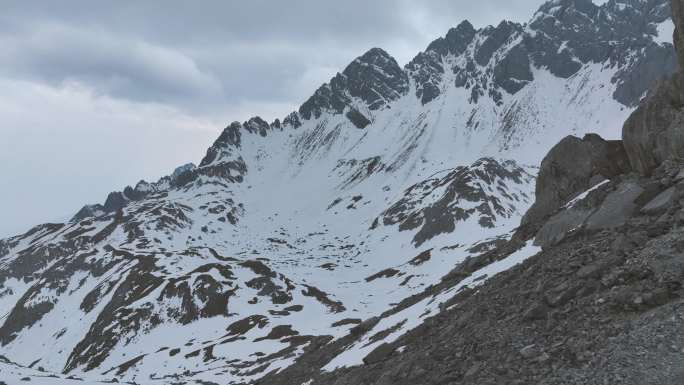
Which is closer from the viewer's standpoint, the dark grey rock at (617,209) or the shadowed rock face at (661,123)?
the dark grey rock at (617,209)

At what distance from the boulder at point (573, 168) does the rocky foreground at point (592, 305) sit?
5.43 metres

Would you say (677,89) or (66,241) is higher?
(66,241)

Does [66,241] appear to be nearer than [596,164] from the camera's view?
No

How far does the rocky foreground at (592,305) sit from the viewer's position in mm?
10883

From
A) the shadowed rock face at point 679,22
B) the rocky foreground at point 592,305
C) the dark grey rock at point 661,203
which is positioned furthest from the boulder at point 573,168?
the dark grey rock at point 661,203

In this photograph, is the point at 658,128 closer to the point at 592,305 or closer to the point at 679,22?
the point at 679,22

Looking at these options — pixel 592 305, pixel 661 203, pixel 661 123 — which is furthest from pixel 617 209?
pixel 592 305

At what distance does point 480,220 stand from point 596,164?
121361 mm

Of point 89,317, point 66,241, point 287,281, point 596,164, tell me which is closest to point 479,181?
point 287,281

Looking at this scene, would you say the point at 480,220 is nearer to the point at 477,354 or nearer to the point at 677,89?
the point at 677,89

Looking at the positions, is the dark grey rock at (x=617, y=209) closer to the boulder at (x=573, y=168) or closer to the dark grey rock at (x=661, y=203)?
the dark grey rock at (x=661, y=203)

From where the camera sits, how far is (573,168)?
35438 mm

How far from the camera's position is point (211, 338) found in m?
97.5

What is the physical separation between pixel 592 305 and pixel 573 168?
25.0 metres
